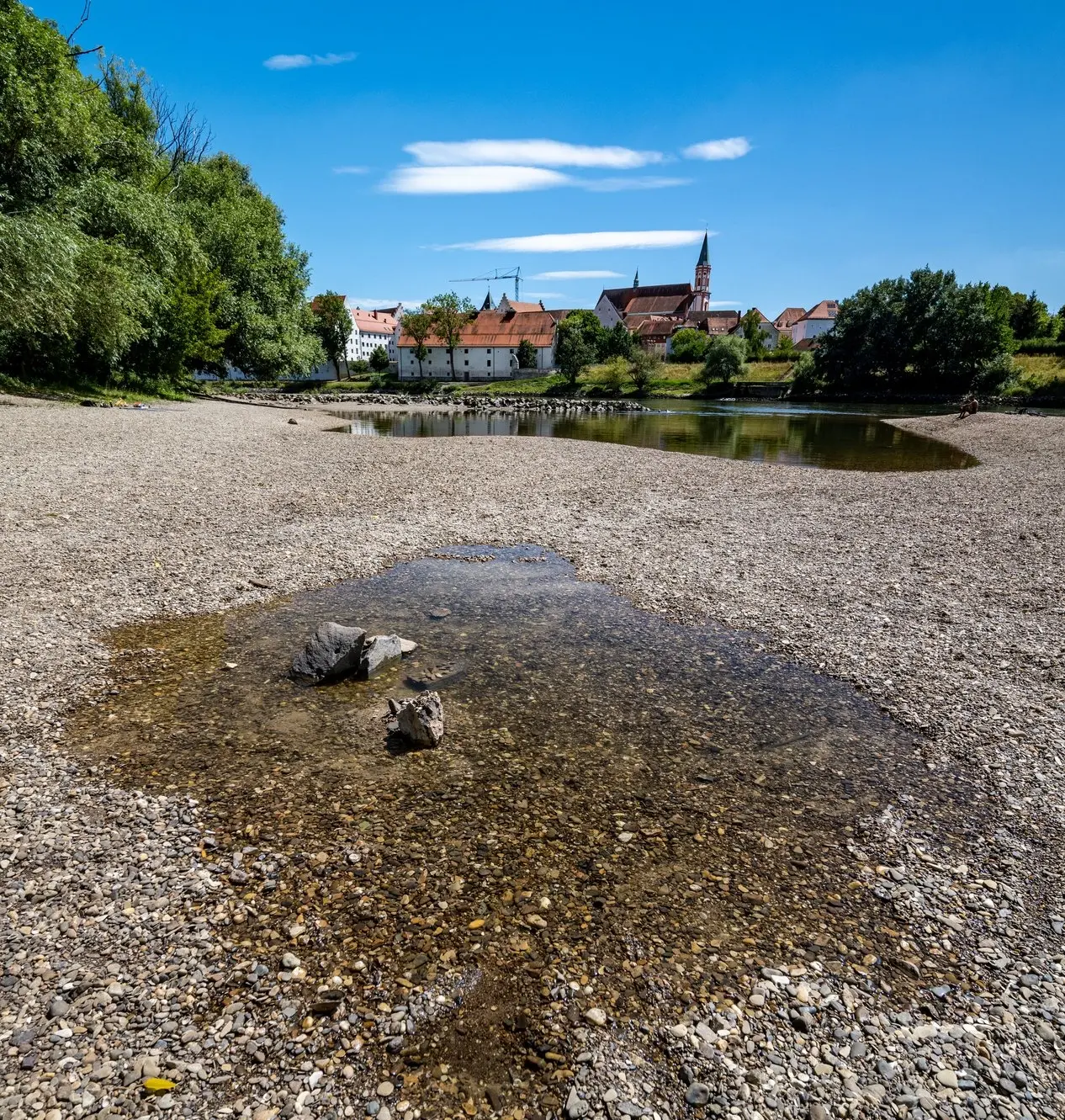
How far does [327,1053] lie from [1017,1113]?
4.22 meters

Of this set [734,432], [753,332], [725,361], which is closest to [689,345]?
[753,332]

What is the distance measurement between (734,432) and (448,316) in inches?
3052

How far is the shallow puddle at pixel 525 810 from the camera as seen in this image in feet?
16.5

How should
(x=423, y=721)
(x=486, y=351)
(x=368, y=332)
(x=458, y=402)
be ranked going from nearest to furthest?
(x=423, y=721) < (x=458, y=402) < (x=486, y=351) < (x=368, y=332)

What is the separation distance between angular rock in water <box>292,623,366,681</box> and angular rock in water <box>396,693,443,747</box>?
1729mm

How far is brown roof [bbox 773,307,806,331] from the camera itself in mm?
186625

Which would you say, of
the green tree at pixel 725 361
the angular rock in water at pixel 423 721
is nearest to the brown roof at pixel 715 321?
the green tree at pixel 725 361

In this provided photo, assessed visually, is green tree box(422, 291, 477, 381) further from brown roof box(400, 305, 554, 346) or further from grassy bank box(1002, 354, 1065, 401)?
grassy bank box(1002, 354, 1065, 401)

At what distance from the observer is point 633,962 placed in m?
5.14

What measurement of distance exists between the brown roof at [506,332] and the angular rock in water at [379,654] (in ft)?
404

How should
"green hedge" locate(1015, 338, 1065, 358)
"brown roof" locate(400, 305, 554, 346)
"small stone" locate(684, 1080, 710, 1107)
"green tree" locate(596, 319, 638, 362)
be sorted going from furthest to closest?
"brown roof" locate(400, 305, 554, 346) < "green tree" locate(596, 319, 638, 362) < "green hedge" locate(1015, 338, 1065, 358) < "small stone" locate(684, 1080, 710, 1107)

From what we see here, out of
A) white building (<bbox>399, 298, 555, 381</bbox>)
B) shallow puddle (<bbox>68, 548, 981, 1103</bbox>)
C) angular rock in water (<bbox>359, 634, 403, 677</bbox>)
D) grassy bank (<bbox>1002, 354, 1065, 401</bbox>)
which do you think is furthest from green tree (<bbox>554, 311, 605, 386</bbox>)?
shallow puddle (<bbox>68, 548, 981, 1103</bbox>)

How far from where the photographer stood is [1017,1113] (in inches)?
160

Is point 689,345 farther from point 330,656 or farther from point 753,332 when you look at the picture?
point 330,656
